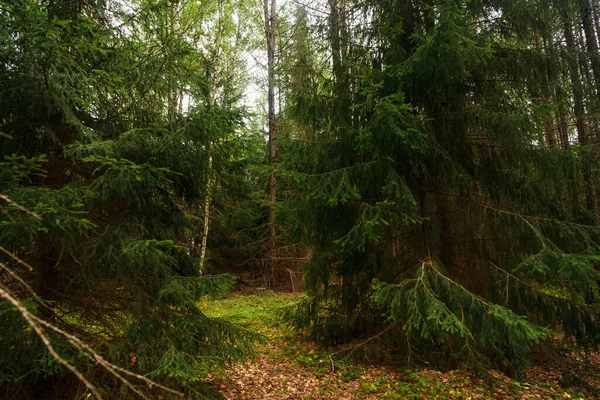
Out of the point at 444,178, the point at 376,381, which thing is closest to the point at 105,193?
the point at 376,381

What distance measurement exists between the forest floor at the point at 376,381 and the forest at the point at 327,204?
38mm

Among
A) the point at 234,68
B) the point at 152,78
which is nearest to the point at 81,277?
the point at 152,78

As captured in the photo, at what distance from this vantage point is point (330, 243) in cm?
662

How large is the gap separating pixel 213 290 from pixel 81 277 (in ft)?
5.77

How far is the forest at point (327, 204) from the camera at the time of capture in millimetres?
4215

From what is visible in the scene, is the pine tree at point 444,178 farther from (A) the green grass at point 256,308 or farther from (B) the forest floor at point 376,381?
(A) the green grass at point 256,308

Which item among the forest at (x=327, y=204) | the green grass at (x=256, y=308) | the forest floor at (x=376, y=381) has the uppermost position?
the forest at (x=327, y=204)

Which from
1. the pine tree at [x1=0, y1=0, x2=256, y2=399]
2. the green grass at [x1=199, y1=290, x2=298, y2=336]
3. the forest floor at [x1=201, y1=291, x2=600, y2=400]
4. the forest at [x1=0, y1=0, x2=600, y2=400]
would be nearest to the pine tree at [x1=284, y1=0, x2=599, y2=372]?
the forest at [x1=0, y1=0, x2=600, y2=400]

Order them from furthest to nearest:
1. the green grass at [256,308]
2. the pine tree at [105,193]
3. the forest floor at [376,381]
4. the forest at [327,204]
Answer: the green grass at [256,308] → the forest floor at [376,381] → the forest at [327,204] → the pine tree at [105,193]

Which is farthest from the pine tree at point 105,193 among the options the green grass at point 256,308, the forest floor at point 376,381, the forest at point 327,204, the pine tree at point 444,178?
the green grass at point 256,308

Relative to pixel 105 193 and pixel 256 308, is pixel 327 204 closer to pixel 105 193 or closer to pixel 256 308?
pixel 105 193

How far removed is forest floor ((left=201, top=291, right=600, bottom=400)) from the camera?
5.39m

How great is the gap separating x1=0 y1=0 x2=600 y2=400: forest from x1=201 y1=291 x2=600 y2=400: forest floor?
4 cm

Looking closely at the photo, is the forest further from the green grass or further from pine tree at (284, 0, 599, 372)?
the green grass
